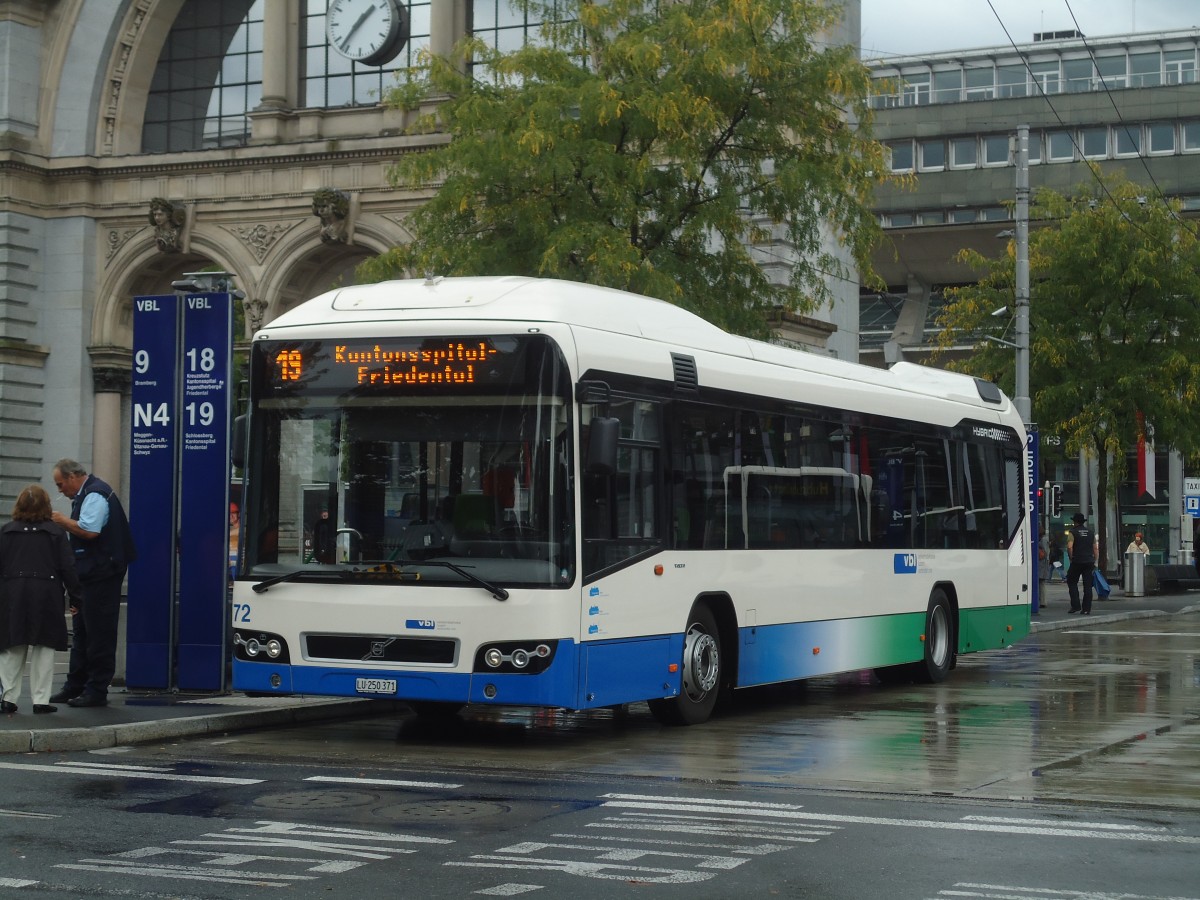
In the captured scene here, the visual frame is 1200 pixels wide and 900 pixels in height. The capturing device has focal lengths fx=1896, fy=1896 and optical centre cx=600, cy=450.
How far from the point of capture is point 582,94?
882 inches

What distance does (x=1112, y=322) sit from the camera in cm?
4166

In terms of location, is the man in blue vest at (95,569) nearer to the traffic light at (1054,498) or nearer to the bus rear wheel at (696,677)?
the bus rear wheel at (696,677)

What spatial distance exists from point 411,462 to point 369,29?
26505 millimetres

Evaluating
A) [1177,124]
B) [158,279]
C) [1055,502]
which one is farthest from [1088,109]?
[158,279]

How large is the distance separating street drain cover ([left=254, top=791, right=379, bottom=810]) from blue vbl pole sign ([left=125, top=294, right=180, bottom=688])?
5.32 m

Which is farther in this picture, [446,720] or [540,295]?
[446,720]

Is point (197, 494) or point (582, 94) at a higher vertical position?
point (582, 94)

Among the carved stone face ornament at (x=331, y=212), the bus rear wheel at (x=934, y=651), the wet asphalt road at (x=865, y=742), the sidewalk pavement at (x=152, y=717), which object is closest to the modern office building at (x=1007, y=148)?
the carved stone face ornament at (x=331, y=212)

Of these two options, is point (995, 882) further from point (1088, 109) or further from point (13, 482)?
point (1088, 109)

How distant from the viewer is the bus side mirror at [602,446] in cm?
1216

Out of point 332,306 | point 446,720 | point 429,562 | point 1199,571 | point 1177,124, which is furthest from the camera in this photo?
point 1177,124

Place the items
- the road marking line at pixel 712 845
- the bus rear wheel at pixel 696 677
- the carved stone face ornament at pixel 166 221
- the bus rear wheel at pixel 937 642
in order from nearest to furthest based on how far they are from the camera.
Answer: the road marking line at pixel 712 845 < the bus rear wheel at pixel 696 677 < the bus rear wheel at pixel 937 642 < the carved stone face ornament at pixel 166 221

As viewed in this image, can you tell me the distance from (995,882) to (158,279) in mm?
33557

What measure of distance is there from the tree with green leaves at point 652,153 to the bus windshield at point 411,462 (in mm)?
9275
